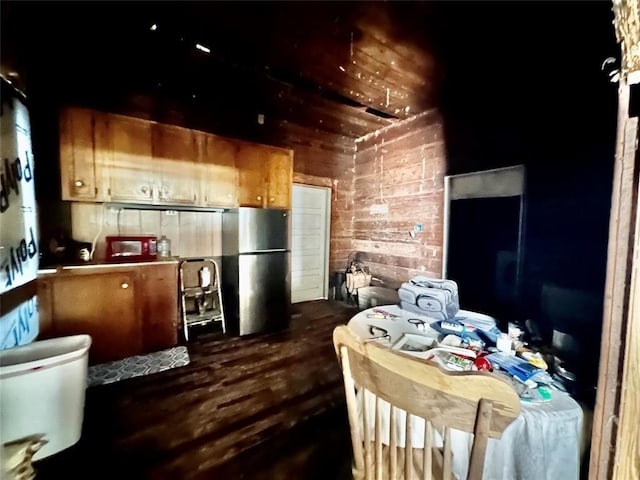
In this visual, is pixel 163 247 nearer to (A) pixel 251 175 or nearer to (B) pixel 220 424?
(A) pixel 251 175

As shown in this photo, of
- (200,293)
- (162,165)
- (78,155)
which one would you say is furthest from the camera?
(200,293)

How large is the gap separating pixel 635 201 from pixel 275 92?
10.2 feet

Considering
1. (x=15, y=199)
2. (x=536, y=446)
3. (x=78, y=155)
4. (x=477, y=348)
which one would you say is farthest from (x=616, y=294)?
(x=78, y=155)

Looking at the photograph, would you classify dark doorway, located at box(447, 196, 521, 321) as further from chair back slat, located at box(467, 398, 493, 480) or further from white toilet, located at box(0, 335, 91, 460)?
white toilet, located at box(0, 335, 91, 460)

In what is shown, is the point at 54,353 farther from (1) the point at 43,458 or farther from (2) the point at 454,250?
(2) the point at 454,250

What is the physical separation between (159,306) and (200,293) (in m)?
0.66

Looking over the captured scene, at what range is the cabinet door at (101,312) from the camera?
222 cm

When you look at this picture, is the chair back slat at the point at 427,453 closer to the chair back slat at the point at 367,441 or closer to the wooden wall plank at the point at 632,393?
the chair back slat at the point at 367,441

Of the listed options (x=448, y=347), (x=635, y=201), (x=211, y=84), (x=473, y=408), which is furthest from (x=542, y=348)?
(x=211, y=84)

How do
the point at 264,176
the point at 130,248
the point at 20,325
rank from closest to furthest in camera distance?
the point at 20,325 < the point at 130,248 < the point at 264,176

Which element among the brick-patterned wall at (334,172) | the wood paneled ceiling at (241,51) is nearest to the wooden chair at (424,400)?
the wood paneled ceiling at (241,51)

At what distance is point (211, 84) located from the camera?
2.77m

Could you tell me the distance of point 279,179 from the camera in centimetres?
352

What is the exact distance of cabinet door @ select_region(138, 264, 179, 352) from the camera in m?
2.58
